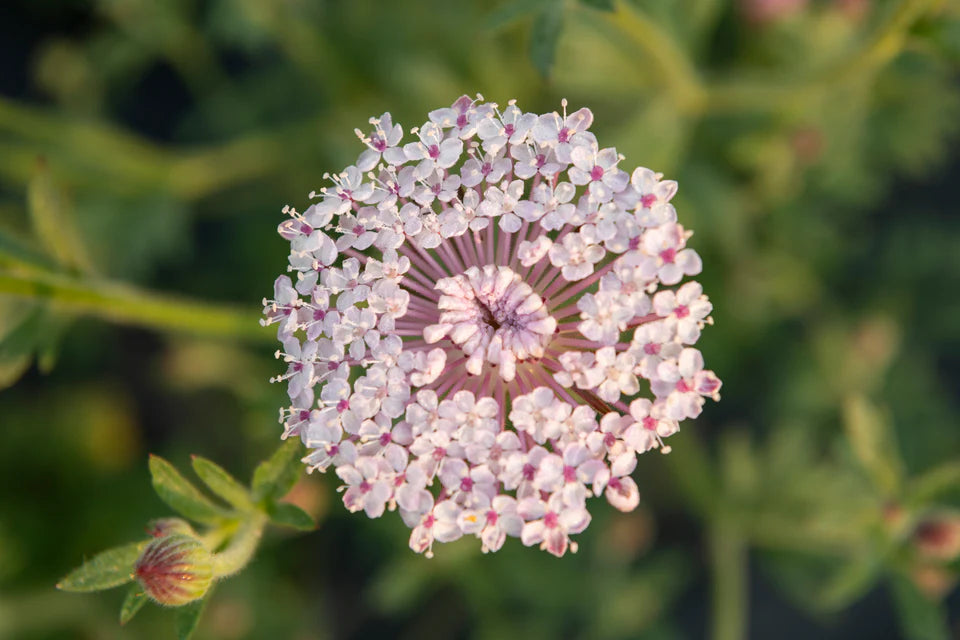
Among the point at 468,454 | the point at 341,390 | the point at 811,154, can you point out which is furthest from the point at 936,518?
the point at 341,390

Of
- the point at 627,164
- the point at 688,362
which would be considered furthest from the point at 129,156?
the point at 688,362

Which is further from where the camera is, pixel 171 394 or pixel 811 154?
pixel 171 394

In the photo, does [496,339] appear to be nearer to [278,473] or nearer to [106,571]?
[278,473]

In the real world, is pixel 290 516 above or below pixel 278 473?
below

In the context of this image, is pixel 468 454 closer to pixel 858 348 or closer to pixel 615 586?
pixel 615 586

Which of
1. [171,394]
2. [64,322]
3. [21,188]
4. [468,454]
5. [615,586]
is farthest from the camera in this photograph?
[171,394]

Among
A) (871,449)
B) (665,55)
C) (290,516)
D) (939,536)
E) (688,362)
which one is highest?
(665,55)

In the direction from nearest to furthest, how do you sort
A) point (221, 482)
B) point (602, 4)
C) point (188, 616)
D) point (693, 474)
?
point (188, 616), point (221, 482), point (602, 4), point (693, 474)
